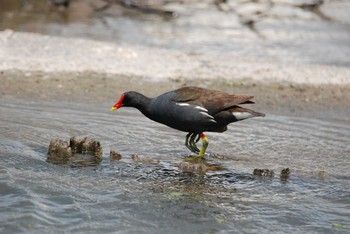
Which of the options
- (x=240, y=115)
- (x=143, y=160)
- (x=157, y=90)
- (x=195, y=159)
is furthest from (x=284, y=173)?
(x=157, y=90)

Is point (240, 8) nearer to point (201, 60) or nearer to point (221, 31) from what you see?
point (221, 31)

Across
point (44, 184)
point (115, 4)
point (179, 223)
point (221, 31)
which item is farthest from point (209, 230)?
point (115, 4)

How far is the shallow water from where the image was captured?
231 inches

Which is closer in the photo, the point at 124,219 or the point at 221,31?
the point at 124,219

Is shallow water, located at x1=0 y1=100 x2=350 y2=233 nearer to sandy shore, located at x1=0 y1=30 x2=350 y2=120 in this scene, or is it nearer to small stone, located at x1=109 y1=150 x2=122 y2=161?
small stone, located at x1=109 y1=150 x2=122 y2=161

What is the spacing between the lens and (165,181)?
6801 millimetres

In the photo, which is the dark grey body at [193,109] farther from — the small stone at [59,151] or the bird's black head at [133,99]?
the small stone at [59,151]

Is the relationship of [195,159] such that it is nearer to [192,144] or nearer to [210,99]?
[192,144]

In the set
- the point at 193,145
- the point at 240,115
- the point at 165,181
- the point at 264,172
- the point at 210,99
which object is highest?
the point at 210,99

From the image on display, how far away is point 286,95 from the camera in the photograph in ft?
34.6

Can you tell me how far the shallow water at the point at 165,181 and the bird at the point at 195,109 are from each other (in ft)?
1.16

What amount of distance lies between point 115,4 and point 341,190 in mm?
8670

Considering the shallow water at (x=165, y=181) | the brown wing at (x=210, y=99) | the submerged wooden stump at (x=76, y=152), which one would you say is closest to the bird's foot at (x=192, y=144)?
the shallow water at (x=165, y=181)

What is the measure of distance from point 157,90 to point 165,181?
3.57 metres
